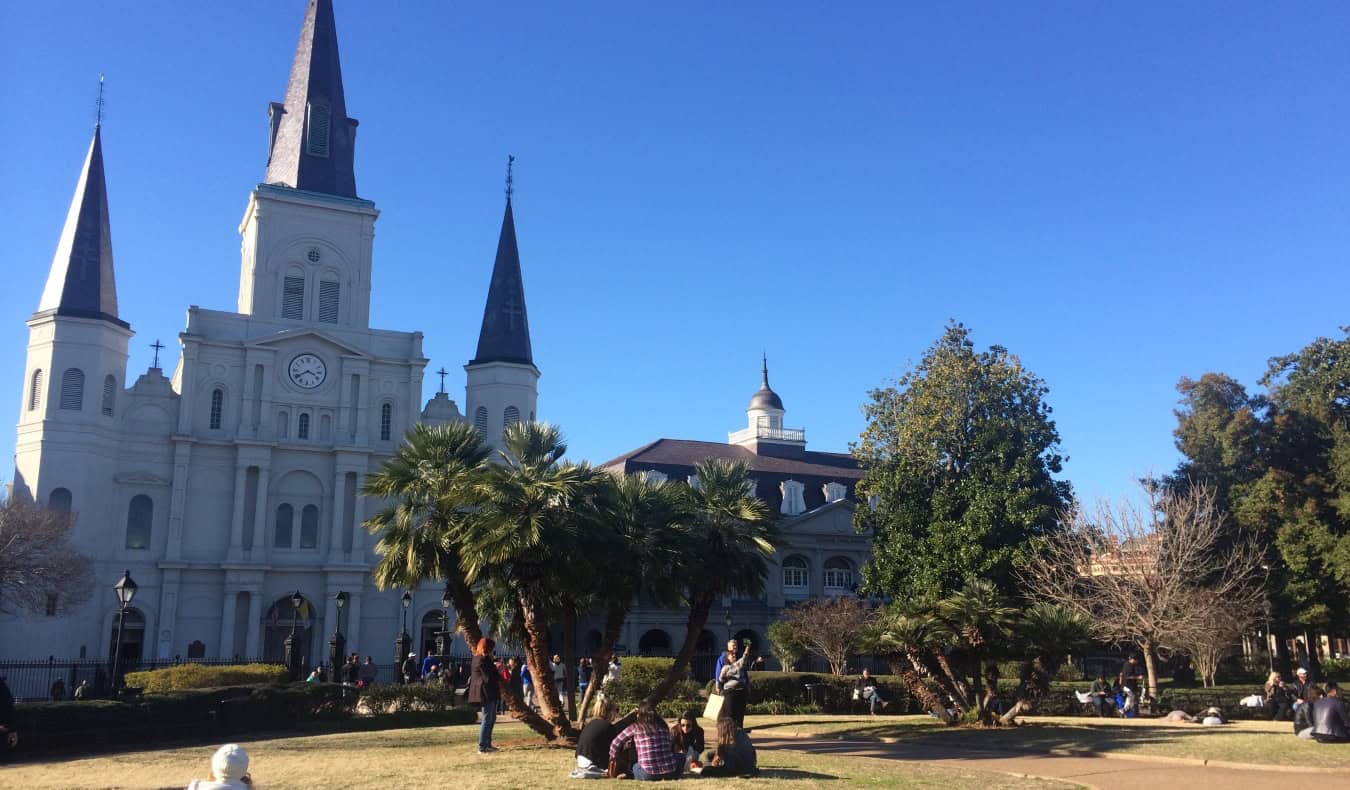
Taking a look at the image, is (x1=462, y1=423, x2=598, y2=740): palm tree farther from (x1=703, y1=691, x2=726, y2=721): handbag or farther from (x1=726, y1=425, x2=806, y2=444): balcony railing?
(x1=726, y1=425, x2=806, y2=444): balcony railing

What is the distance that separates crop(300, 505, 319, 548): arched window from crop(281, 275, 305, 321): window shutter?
9.26 m

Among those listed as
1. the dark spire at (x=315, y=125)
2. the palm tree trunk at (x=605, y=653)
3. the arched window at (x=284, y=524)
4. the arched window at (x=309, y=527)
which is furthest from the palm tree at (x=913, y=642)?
the dark spire at (x=315, y=125)

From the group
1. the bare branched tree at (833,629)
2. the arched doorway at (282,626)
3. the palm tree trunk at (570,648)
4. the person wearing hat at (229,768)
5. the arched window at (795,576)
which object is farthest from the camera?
the arched window at (795,576)

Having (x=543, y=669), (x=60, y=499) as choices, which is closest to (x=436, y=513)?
(x=543, y=669)

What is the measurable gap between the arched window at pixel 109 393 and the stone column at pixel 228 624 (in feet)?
30.2

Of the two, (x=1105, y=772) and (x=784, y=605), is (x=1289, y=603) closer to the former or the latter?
(x=784, y=605)

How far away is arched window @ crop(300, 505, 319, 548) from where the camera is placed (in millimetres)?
52000

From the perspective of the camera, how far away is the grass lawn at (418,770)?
13.7 meters

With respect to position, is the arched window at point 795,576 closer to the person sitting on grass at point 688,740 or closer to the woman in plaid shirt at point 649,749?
the person sitting on grass at point 688,740

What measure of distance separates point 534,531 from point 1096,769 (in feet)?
27.9

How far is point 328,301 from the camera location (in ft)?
181

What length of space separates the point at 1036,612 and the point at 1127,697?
6.78 m

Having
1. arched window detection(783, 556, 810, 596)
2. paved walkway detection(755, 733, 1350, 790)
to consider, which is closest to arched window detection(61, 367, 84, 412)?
arched window detection(783, 556, 810, 596)

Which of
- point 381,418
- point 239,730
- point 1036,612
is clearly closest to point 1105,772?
point 1036,612
